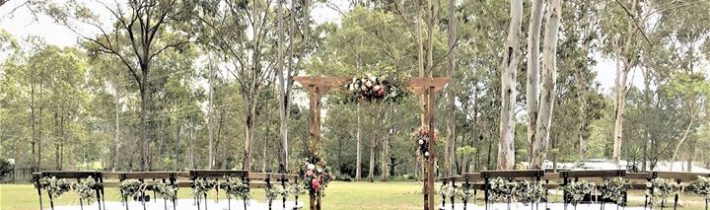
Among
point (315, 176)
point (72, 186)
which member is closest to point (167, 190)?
point (72, 186)

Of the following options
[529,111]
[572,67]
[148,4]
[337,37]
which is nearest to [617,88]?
[572,67]

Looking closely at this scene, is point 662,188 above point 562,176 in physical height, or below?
below

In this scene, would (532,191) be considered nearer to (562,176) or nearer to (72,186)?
(562,176)

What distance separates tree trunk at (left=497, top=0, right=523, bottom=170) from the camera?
1523cm

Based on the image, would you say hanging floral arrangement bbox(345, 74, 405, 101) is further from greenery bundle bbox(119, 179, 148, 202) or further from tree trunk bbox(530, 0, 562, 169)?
tree trunk bbox(530, 0, 562, 169)

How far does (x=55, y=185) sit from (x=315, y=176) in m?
4.42

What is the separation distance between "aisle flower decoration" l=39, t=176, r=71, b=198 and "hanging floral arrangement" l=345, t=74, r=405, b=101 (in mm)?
4976

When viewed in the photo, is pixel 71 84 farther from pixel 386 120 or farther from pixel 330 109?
pixel 386 120

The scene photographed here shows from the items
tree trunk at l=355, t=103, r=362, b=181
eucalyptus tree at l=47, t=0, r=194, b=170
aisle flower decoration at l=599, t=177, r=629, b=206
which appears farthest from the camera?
tree trunk at l=355, t=103, r=362, b=181

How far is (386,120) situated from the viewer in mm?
45375

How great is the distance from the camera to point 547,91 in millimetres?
14875

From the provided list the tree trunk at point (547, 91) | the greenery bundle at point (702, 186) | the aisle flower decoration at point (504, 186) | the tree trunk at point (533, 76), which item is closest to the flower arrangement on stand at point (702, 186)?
the greenery bundle at point (702, 186)

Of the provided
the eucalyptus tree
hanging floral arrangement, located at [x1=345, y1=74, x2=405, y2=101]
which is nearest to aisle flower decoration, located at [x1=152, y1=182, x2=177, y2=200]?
hanging floral arrangement, located at [x1=345, y1=74, x2=405, y2=101]

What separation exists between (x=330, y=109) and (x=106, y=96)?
1605 cm
